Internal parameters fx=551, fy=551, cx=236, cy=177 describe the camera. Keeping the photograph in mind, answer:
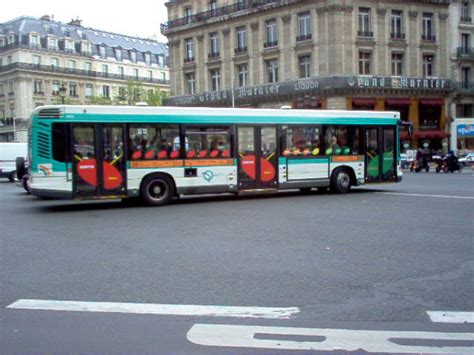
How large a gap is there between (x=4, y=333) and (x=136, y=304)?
4.41ft

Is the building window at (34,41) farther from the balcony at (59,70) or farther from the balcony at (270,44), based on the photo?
the balcony at (270,44)

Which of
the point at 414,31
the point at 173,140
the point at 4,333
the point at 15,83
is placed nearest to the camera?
the point at 4,333

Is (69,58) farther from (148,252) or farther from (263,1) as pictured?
(148,252)


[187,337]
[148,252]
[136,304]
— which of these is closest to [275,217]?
[148,252]

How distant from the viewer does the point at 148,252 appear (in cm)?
870

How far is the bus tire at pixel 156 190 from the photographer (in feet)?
51.1

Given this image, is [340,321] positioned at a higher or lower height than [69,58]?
lower

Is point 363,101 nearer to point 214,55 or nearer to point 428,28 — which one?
point 428,28

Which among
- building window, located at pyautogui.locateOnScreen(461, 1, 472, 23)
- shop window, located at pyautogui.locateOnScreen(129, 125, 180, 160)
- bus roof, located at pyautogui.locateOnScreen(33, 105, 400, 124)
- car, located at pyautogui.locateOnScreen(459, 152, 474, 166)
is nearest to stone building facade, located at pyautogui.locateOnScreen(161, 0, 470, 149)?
building window, located at pyautogui.locateOnScreen(461, 1, 472, 23)

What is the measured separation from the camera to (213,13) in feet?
181

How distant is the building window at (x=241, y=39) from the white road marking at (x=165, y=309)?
160 ft

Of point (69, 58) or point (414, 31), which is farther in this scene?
point (69, 58)

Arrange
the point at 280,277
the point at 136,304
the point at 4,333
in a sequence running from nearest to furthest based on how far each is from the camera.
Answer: the point at 4,333, the point at 136,304, the point at 280,277

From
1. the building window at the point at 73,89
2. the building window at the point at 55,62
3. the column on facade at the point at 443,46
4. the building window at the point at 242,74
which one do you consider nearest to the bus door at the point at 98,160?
the building window at the point at 242,74
